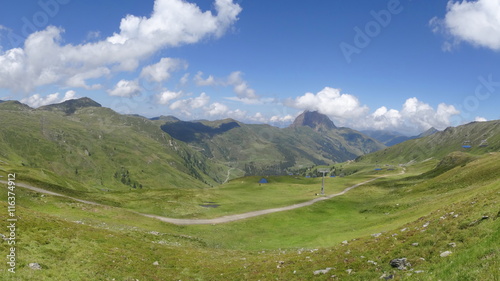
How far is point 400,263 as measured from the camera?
68.9ft

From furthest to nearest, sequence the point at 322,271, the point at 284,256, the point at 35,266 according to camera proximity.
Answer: the point at 284,256 < the point at 322,271 < the point at 35,266

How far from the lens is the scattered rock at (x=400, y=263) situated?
20.4m

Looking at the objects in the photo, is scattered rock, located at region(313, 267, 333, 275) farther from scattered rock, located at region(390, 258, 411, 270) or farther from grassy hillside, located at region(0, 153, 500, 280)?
scattered rock, located at region(390, 258, 411, 270)

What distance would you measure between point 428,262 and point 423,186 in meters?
75.4

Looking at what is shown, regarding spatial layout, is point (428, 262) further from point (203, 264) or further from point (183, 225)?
point (183, 225)

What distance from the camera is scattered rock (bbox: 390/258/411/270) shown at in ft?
67.1

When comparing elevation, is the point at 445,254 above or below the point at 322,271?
above

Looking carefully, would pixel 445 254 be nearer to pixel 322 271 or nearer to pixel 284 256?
pixel 322 271

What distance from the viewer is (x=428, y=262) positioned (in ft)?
64.1

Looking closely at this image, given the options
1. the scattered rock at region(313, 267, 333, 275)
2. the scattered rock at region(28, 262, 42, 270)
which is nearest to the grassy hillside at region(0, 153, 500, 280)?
the scattered rock at region(313, 267, 333, 275)

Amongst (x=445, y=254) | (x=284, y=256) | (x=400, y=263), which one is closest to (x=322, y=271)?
(x=400, y=263)

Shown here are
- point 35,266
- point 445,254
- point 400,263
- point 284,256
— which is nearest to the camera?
point 445,254

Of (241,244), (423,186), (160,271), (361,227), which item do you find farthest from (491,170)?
(160,271)

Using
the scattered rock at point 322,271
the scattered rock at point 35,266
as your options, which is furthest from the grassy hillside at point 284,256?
the scattered rock at point 35,266
